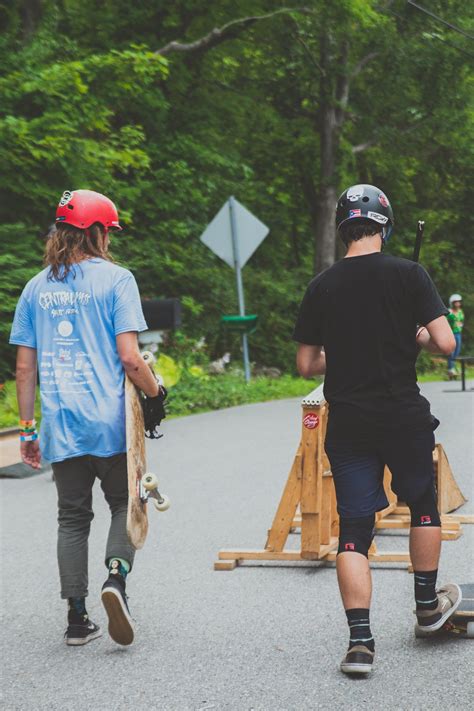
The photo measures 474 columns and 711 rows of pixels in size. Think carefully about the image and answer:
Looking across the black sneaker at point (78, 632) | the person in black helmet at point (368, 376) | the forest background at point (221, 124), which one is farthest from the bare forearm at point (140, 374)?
the forest background at point (221, 124)

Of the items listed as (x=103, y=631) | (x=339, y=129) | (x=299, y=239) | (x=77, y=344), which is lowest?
(x=103, y=631)

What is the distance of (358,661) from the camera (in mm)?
4055

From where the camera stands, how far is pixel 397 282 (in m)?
4.14

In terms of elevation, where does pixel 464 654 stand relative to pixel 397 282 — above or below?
below

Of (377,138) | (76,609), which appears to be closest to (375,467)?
(76,609)

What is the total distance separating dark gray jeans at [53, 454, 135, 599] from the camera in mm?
4586

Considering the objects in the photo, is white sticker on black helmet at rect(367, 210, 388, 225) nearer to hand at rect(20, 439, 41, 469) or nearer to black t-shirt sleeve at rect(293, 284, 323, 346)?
black t-shirt sleeve at rect(293, 284, 323, 346)

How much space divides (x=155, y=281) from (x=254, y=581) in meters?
15.3

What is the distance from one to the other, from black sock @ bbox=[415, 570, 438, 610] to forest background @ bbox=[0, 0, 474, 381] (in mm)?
9872

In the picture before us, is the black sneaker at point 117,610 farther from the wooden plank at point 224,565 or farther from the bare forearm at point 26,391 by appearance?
the wooden plank at point 224,565

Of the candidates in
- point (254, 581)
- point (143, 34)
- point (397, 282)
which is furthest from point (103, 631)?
point (143, 34)

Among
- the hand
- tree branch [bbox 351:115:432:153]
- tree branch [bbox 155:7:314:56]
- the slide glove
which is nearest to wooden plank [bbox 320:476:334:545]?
the slide glove

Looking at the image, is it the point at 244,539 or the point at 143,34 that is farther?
the point at 143,34

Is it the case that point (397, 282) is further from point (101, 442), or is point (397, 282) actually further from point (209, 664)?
point (209, 664)
